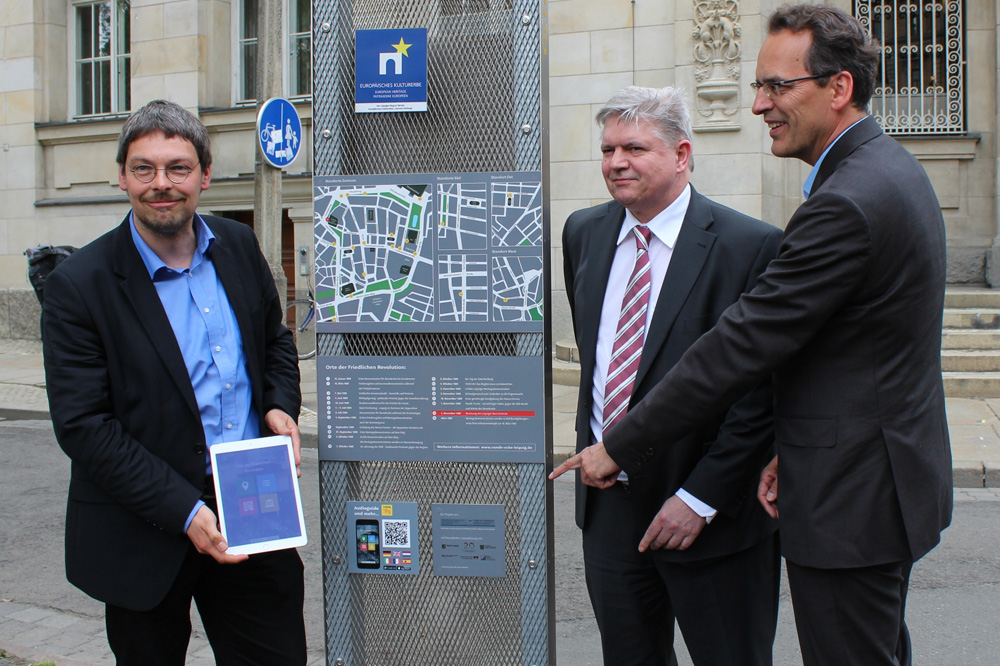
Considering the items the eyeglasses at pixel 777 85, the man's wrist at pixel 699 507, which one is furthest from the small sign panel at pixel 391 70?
the man's wrist at pixel 699 507

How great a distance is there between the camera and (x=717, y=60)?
35.4 feet

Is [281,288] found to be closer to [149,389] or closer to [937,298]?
[149,389]

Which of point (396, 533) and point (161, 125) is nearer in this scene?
point (161, 125)

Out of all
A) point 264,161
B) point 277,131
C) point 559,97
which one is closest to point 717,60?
point 559,97

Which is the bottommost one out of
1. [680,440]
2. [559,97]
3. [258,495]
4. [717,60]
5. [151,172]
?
[258,495]

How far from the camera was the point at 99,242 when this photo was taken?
2518 millimetres

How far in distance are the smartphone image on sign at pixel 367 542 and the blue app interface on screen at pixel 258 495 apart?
442mm

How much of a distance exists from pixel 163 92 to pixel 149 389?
13200 mm

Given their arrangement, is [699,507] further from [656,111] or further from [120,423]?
[120,423]

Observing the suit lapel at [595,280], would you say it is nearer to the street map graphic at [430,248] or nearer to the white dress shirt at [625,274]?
the white dress shirt at [625,274]

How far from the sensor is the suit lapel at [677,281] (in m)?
2.50

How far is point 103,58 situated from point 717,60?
10.3 m

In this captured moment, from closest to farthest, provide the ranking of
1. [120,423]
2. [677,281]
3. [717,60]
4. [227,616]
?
[120,423]
[677,281]
[227,616]
[717,60]

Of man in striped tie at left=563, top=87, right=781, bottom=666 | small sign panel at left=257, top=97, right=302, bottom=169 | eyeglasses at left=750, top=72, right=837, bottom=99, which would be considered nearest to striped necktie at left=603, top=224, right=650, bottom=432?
man in striped tie at left=563, top=87, right=781, bottom=666
